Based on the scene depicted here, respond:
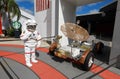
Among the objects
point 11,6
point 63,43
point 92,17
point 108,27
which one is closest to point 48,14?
point 63,43

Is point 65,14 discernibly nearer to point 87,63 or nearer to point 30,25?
point 30,25

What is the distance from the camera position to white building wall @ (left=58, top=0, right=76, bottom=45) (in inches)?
331

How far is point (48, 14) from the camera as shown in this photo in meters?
10.7

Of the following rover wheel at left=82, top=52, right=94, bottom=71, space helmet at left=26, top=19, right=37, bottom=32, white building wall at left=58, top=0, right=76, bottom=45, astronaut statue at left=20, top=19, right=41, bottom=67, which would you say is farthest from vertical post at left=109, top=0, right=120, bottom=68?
white building wall at left=58, top=0, right=76, bottom=45

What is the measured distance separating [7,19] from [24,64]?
12.7 metres

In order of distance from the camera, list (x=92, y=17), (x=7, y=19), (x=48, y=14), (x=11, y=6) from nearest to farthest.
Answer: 1. (x=48, y=14)
2. (x=11, y=6)
3. (x=7, y=19)
4. (x=92, y=17)

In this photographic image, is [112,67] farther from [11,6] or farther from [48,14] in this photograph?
[11,6]

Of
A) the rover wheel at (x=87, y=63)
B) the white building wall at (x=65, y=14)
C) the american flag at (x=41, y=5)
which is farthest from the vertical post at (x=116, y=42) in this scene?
the american flag at (x=41, y=5)

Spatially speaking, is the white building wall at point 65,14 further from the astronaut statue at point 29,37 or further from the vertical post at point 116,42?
the vertical post at point 116,42

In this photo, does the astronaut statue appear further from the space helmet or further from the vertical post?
the vertical post

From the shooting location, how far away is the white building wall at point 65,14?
8416 millimetres

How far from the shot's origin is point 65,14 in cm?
879

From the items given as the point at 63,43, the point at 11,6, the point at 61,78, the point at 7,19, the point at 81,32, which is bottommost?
the point at 61,78

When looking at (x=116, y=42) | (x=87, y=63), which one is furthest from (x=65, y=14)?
(x=87, y=63)
